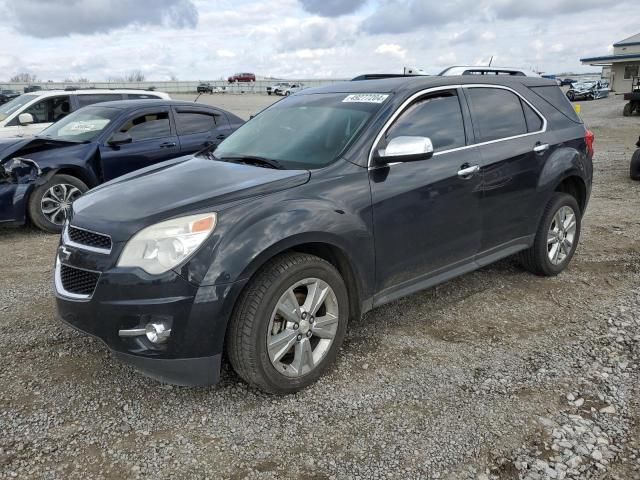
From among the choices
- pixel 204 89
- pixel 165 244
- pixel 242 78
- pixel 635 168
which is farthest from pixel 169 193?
Result: pixel 242 78

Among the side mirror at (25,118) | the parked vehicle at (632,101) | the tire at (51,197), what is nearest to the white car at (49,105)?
the side mirror at (25,118)

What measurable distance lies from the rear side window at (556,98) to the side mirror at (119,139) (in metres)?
5.21

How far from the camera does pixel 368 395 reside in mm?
3211

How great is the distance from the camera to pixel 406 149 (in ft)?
11.0

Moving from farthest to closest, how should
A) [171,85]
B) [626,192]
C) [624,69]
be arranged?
[171,85], [624,69], [626,192]

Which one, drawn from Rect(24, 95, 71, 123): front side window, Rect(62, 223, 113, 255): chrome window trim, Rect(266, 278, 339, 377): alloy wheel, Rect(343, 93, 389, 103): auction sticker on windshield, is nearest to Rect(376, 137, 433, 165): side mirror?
Rect(343, 93, 389, 103): auction sticker on windshield

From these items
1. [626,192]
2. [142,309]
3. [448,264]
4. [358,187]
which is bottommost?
[626,192]

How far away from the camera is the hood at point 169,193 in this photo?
9.57ft

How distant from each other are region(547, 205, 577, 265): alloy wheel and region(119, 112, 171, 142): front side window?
541cm

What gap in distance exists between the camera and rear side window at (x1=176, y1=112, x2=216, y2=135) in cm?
808

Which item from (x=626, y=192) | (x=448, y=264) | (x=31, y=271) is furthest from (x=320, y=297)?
(x=626, y=192)

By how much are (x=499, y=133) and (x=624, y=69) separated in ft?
163

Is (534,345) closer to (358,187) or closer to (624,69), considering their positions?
(358,187)

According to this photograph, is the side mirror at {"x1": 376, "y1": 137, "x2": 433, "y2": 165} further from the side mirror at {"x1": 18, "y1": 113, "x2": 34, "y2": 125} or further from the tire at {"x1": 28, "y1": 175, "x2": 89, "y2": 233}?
the side mirror at {"x1": 18, "y1": 113, "x2": 34, "y2": 125}
